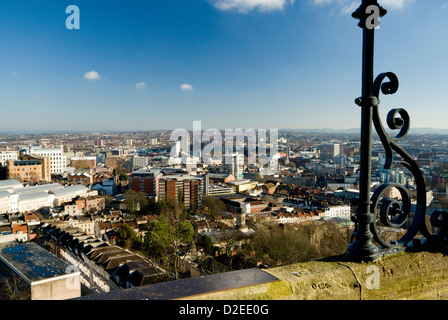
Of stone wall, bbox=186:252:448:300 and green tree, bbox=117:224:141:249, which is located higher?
stone wall, bbox=186:252:448:300

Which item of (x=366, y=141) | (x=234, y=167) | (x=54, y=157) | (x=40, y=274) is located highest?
(x=366, y=141)

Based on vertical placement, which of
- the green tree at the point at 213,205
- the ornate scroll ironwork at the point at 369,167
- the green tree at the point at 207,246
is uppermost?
the ornate scroll ironwork at the point at 369,167

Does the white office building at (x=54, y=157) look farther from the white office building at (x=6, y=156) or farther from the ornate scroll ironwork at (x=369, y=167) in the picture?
the ornate scroll ironwork at (x=369, y=167)

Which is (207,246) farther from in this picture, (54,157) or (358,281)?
(54,157)

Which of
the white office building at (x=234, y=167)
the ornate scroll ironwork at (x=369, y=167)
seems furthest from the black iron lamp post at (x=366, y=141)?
the white office building at (x=234, y=167)

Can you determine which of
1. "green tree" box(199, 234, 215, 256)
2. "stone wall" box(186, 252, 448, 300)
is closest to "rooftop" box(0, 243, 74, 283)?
"green tree" box(199, 234, 215, 256)

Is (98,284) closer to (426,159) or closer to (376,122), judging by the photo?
(376,122)

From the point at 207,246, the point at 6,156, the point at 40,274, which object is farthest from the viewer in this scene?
the point at 6,156

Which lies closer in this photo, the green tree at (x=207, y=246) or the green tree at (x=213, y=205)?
the green tree at (x=207, y=246)

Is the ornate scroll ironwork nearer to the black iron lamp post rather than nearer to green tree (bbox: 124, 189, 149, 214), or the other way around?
the black iron lamp post

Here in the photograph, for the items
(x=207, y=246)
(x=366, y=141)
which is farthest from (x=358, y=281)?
(x=207, y=246)
